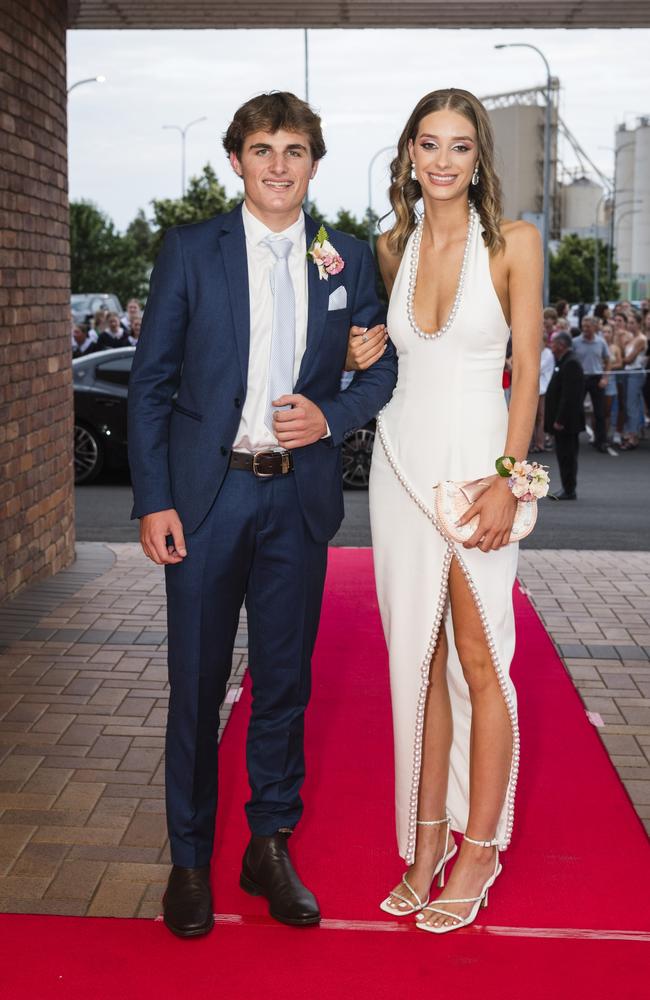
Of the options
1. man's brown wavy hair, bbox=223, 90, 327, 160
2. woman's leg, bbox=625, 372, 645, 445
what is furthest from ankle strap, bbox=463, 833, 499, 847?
woman's leg, bbox=625, 372, 645, 445

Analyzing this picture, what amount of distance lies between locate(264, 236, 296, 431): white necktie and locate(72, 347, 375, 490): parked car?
10.4m

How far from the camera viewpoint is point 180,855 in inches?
134

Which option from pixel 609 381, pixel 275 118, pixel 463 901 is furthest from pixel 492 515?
pixel 609 381

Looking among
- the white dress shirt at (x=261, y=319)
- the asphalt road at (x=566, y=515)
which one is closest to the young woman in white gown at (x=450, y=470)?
the white dress shirt at (x=261, y=319)

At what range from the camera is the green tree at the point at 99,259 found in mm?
64062

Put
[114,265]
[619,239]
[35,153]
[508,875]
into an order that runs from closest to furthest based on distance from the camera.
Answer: [508,875], [35,153], [114,265], [619,239]

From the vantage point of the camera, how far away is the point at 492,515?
3.23 metres

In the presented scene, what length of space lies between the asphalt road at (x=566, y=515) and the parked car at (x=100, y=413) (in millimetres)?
278

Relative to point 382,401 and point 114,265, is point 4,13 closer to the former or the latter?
point 382,401

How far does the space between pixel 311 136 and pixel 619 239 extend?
112598mm

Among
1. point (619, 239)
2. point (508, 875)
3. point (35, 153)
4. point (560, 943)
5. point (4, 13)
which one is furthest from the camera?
point (619, 239)

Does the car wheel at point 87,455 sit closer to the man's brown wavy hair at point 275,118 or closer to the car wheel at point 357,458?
the car wheel at point 357,458

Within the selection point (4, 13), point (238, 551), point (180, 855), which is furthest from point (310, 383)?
point (4, 13)

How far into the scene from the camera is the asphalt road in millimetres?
10492
